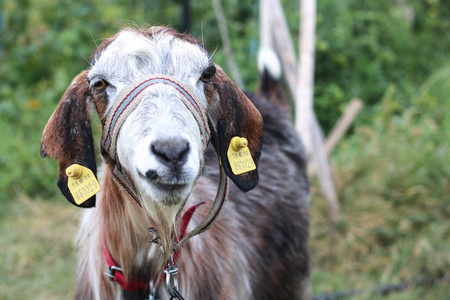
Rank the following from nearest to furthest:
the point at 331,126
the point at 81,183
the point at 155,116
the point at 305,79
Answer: the point at 155,116, the point at 81,183, the point at 305,79, the point at 331,126

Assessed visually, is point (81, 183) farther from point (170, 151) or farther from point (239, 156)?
point (239, 156)

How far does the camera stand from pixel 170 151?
6.12 feet

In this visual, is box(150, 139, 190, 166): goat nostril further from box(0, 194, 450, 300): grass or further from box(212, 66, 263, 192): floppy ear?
box(0, 194, 450, 300): grass

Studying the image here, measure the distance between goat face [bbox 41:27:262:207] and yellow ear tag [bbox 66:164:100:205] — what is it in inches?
→ 1.5

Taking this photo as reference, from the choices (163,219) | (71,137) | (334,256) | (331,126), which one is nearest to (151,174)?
(163,219)

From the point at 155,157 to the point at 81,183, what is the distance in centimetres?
47

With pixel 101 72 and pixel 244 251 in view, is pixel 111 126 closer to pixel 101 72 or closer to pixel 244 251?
pixel 101 72

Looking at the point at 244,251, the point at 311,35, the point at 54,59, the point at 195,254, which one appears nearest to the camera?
the point at 195,254

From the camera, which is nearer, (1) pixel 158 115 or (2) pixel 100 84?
(1) pixel 158 115

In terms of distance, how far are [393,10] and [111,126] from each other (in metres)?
7.55

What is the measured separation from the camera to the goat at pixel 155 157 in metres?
1.98

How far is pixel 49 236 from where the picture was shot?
5336mm

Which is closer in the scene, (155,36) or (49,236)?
(155,36)

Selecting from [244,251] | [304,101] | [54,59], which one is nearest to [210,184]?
[244,251]
